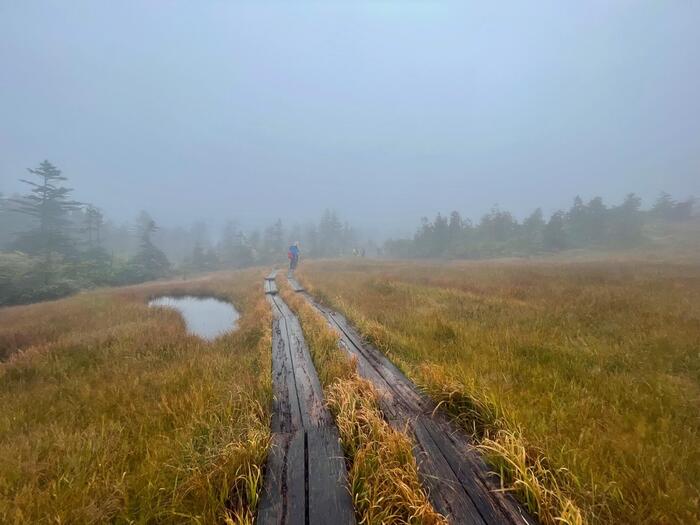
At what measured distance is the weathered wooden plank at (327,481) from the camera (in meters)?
2.73

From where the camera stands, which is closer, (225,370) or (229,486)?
(229,486)

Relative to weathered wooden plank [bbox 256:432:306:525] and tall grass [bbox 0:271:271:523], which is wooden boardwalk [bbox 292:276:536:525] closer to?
weathered wooden plank [bbox 256:432:306:525]

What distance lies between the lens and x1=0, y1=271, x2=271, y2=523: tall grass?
9.57 feet

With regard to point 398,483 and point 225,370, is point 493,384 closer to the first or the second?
point 398,483

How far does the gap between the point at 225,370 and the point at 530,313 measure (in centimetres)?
933

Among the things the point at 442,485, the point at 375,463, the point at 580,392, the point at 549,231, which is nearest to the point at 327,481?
the point at 375,463

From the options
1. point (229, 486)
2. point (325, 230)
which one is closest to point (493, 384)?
point (229, 486)

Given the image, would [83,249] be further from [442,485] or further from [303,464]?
[442,485]

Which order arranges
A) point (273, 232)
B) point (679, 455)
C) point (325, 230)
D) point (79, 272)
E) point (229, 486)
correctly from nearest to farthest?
point (229, 486)
point (679, 455)
point (79, 272)
point (273, 232)
point (325, 230)

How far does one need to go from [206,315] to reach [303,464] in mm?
15107

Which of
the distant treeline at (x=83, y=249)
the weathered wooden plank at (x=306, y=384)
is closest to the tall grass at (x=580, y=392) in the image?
the weathered wooden plank at (x=306, y=384)

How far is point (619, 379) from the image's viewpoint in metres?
4.91

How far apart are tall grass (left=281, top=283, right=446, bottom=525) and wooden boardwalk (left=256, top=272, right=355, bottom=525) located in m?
0.17

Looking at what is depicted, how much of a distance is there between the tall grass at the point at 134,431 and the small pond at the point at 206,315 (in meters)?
3.27
